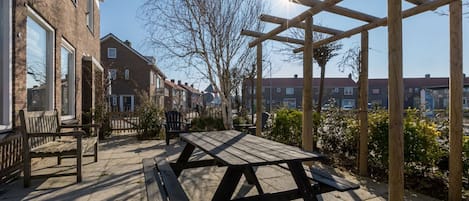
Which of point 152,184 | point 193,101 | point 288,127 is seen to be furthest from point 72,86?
point 193,101

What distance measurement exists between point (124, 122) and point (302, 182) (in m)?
8.56

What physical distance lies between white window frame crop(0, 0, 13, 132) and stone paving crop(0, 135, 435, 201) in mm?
877

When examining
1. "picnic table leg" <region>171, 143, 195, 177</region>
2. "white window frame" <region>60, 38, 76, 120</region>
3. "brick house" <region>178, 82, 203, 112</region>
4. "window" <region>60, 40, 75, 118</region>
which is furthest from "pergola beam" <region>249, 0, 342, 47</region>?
"brick house" <region>178, 82, 203, 112</region>

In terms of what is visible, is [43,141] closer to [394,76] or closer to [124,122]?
[394,76]

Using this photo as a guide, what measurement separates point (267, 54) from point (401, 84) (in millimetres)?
6965

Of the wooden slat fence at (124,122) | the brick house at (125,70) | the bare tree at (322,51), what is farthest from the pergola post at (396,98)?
the brick house at (125,70)

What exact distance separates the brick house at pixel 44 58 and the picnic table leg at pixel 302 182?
11.9ft

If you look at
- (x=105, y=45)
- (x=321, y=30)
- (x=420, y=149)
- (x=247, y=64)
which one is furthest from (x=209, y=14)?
(x=105, y=45)

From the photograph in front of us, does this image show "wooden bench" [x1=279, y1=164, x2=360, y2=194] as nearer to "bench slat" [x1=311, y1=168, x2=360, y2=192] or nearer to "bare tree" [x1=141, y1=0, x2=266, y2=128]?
"bench slat" [x1=311, y1=168, x2=360, y2=192]

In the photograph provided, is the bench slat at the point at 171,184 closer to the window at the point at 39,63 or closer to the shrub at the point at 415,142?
the shrub at the point at 415,142

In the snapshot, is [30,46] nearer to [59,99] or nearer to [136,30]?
[59,99]

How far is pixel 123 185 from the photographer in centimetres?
354

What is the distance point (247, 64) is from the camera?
9.26 meters

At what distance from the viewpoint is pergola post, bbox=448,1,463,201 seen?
9.58ft
